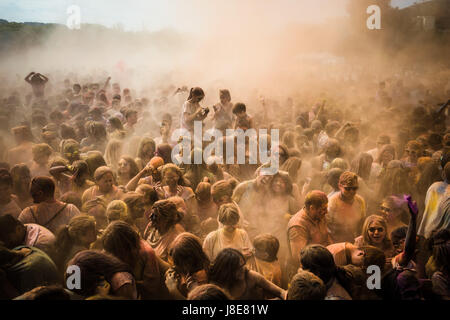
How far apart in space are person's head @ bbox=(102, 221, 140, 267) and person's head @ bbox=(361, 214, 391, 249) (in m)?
1.75

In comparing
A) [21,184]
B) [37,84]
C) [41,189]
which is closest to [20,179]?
[21,184]

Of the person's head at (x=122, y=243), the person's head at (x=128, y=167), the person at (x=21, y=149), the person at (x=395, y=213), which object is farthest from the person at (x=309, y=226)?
the person at (x=21, y=149)

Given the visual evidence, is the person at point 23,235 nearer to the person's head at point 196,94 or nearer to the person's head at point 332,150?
the person's head at point 196,94

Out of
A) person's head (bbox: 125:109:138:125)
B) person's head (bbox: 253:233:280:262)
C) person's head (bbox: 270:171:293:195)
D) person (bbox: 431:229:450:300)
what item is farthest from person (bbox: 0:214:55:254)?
person's head (bbox: 125:109:138:125)

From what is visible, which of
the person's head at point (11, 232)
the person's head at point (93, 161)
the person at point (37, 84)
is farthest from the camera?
the person at point (37, 84)

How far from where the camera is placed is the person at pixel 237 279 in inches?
81.3

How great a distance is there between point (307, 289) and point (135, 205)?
1.69 meters

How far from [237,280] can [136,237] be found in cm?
73

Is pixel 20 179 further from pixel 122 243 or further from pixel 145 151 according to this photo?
pixel 122 243

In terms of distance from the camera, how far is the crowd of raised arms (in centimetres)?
206

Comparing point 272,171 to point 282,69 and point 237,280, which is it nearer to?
point 237,280

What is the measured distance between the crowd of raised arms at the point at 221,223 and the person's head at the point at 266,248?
0.01m
